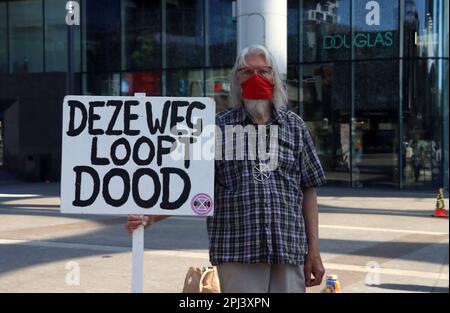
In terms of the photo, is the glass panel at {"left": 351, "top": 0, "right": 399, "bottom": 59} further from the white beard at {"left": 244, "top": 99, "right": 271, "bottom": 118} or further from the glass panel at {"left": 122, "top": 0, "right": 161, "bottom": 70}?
the white beard at {"left": 244, "top": 99, "right": 271, "bottom": 118}

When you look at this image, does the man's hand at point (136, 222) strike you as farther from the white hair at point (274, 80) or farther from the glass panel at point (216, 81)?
the glass panel at point (216, 81)

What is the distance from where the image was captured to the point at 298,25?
22078 mm

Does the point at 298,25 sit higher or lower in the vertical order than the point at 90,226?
higher

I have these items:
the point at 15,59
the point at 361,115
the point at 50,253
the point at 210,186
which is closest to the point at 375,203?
the point at 361,115

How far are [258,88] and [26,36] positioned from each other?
2423cm

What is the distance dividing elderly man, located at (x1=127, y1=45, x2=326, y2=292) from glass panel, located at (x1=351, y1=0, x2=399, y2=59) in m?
18.0

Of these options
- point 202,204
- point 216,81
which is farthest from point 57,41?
point 202,204

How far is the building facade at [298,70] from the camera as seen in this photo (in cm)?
2028

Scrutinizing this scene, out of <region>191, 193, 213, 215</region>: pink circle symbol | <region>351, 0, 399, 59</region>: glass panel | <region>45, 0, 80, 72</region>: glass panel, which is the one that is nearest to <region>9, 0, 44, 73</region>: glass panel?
<region>45, 0, 80, 72</region>: glass panel

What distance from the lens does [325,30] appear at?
2159 centimetres

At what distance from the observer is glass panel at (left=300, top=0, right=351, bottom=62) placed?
21203mm

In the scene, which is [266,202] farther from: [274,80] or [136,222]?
[136,222]

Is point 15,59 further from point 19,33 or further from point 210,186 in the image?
point 210,186

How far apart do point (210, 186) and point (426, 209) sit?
12.7m
